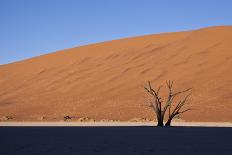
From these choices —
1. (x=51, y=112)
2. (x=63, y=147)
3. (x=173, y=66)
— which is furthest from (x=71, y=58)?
(x=63, y=147)

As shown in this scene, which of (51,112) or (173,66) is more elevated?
(173,66)

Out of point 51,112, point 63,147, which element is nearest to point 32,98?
point 51,112

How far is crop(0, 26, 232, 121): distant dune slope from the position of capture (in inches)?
1314

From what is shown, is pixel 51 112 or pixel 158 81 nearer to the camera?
pixel 51 112

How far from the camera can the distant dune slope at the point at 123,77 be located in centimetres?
3338

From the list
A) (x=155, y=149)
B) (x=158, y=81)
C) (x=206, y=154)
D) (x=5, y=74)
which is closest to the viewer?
(x=206, y=154)

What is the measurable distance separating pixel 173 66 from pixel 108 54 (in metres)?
12.7

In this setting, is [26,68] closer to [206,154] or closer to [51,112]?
[51,112]

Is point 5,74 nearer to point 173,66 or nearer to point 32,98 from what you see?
point 32,98

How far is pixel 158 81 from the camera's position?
4034 cm

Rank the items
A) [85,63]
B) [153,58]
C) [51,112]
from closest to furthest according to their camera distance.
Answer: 1. [51,112]
2. [153,58]
3. [85,63]

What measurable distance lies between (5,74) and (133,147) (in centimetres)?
4868

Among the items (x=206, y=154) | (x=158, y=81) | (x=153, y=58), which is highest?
(x=153, y=58)

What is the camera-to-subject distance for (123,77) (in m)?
43.7
